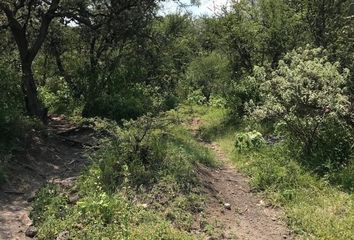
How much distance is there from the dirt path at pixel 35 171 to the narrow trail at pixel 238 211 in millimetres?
2281

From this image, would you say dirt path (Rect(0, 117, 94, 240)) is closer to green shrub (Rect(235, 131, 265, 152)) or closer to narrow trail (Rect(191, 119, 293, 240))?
narrow trail (Rect(191, 119, 293, 240))

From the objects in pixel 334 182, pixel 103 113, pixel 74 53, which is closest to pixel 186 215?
pixel 334 182

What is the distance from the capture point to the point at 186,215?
6.54m

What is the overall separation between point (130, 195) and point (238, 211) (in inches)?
64.1

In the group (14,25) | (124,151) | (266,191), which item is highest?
(14,25)

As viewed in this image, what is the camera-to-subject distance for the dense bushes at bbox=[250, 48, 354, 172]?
339 inches

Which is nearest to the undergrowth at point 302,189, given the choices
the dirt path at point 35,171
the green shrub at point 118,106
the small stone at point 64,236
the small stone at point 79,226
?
the small stone at point 79,226

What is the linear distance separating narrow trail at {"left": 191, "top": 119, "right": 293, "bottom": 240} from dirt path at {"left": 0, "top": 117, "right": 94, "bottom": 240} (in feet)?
7.48

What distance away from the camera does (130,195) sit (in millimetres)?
6832

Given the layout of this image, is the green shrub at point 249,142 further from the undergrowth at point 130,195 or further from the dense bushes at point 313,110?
the undergrowth at point 130,195

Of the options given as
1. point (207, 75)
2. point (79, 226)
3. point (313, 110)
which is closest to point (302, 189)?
point (313, 110)

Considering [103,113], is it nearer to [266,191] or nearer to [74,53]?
[74,53]

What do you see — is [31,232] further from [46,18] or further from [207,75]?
[207,75]

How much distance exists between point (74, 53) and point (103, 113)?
3.47 meters
